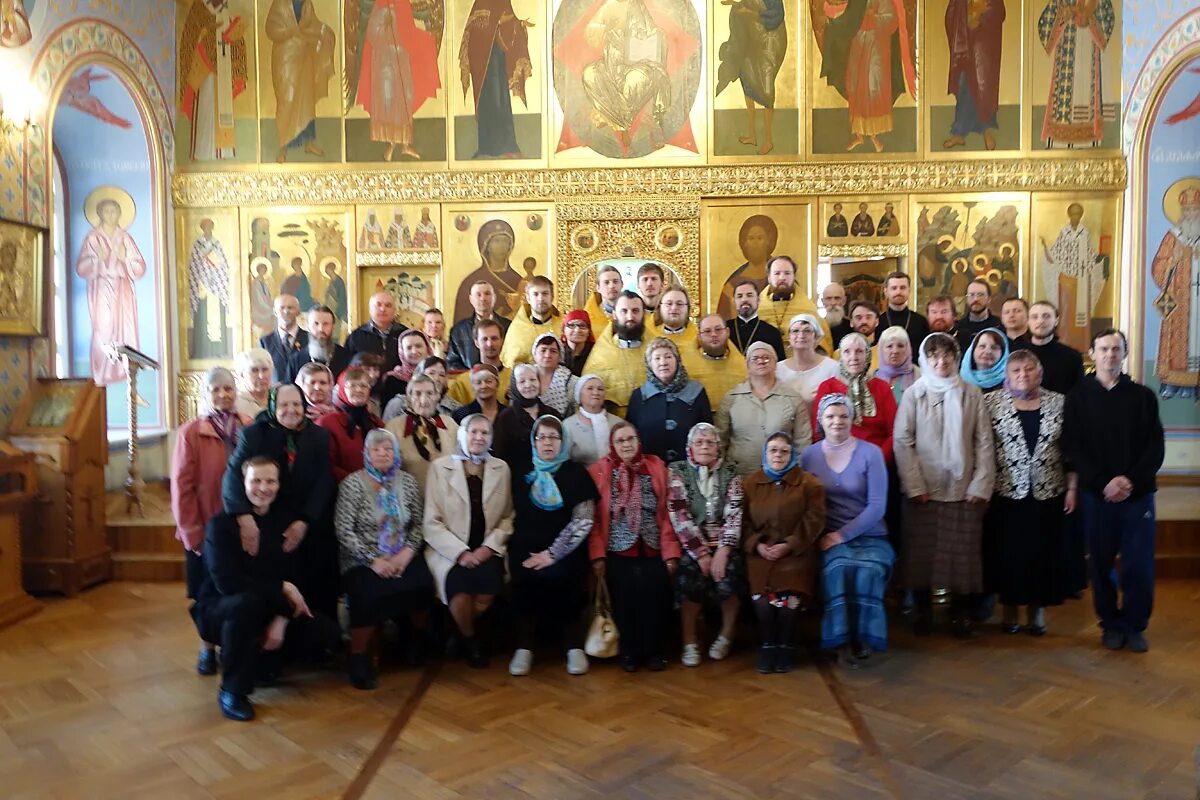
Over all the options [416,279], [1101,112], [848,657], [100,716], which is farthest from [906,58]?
[100,716]

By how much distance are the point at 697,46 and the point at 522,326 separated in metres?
5.10

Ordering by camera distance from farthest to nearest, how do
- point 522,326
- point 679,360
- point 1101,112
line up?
point 1101,112 < point 522,326 < point 679,360

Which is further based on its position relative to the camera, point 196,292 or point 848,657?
point 196,292

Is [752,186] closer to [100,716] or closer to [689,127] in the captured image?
Answer: [689,127]

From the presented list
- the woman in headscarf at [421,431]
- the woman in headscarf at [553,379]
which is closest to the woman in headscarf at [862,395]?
the woman in headscarf at [553,379]

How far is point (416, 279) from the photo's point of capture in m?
9.96

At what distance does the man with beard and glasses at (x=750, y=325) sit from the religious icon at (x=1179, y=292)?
17.6ft

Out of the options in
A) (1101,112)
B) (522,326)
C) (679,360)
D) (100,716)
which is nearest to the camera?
(100,716)

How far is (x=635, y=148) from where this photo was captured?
31.9 feet

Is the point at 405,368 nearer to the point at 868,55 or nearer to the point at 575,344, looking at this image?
the point at 575,344

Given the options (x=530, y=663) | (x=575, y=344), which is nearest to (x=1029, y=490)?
(x=575, y=344)

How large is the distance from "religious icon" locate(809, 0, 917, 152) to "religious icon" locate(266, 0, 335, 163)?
17.8 ft

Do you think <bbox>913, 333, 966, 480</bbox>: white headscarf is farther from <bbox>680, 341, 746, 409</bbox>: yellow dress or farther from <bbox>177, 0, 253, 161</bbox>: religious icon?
<bbox>177, 0, 253, 161</bbox>: religious icon

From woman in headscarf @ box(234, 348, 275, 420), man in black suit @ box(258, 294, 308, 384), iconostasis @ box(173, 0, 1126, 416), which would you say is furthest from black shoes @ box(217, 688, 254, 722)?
iconostasis @ box(173, 0, 1126, 416)
